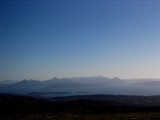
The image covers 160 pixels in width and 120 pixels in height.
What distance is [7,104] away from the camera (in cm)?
9319

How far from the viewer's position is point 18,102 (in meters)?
101

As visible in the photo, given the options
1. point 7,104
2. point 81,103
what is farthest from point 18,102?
point 81,103

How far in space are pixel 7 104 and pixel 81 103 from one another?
30.6m

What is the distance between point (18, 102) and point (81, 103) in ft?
81.4

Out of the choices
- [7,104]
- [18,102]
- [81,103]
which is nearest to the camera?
[7,104]

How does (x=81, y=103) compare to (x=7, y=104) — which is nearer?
(x=7, y=104)

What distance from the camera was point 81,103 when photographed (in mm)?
112375

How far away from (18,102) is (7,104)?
7.82 metres

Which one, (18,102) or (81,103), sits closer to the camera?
(18,102)

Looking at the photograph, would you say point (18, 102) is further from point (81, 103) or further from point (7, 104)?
point (81, 103)

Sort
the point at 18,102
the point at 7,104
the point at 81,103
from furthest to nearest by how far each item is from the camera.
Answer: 1. the point at 81,103
2. the point at 18,102
3. the point at 7,104

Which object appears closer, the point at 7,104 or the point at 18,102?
the point at 7,104
